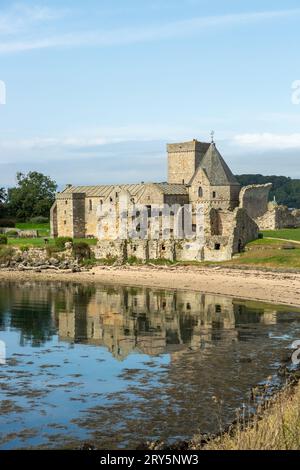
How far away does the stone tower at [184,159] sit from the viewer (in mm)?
66062

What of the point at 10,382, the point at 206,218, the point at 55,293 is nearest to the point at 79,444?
the point at 10,382

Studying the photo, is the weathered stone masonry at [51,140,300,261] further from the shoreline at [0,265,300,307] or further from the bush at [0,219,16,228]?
the bush at [0,219,16,228]

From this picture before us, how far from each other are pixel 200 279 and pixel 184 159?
23103mm

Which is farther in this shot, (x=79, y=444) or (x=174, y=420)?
(x=174, y=420)

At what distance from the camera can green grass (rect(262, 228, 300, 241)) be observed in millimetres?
53250

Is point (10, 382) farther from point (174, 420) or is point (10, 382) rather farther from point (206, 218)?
point (206, 218)

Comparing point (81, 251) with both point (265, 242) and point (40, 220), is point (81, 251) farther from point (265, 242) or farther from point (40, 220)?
point (40, 220)

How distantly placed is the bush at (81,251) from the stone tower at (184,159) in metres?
13.1

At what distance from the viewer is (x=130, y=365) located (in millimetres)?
23453

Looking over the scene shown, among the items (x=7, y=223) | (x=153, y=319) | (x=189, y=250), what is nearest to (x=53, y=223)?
(x=7, y=223)

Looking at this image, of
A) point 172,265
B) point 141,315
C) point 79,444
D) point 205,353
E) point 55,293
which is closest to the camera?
point 79,444

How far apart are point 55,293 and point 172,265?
37.1ft

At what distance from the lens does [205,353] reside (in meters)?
25.2

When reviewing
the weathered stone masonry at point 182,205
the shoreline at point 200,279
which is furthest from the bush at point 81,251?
the shoreline at point 200,279
